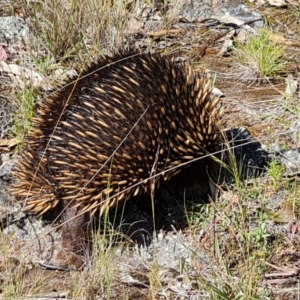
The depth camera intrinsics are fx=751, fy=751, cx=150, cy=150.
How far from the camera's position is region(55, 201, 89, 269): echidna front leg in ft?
11.3

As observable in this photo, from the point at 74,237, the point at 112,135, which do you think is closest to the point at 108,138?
the point at 112,135

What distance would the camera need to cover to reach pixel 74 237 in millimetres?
3451

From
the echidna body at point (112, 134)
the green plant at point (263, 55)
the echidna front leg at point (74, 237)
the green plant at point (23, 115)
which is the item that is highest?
the green plant at point (263, 55)

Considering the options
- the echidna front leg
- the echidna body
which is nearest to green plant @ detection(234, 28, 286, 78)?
the echidna body

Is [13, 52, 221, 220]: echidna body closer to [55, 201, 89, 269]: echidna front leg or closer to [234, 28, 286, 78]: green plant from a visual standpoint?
[55, 201, 89, 269]: echidna front leg

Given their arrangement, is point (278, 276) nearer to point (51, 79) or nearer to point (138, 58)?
point (138, 58)

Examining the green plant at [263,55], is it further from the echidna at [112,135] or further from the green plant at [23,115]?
the green plant at [23,115]

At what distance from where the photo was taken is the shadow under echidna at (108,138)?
3.32 meters

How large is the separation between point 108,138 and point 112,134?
3 centimetres

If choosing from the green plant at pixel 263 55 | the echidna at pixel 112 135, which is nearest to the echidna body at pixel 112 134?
the echidna at pixel 112 135

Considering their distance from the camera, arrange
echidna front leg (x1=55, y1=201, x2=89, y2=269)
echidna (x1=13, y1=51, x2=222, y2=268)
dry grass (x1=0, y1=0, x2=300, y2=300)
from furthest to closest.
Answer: echidna front leg (x1=55, y1=201, x2=89, y2=269) < echidna (x1=13, y1=51, x2=222, y2=268) < dry grass (x1=0, y1=0, x2=300, y2=300)

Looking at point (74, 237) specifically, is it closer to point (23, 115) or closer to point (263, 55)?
point (23, 115)

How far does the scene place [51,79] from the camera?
4438 millimetres

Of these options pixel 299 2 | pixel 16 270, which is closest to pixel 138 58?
pixel 16 270
